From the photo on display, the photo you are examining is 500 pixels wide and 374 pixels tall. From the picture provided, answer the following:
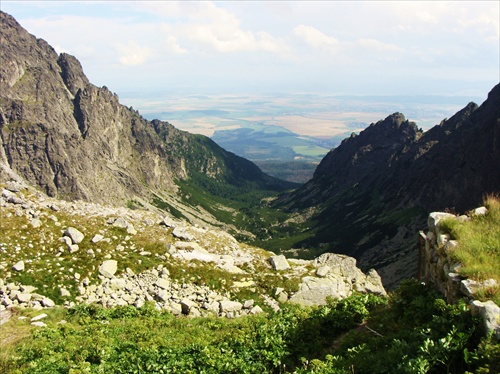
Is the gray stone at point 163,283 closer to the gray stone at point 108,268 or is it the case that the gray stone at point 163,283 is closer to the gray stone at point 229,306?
the gray stone at point 108,268

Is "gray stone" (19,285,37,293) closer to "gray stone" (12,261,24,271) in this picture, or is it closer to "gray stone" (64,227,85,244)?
"gray stone" (12,261,24,271)

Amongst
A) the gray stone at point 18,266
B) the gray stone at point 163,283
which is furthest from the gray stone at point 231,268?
the gray stone at point 18,266

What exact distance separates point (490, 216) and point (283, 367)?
43.3 ft

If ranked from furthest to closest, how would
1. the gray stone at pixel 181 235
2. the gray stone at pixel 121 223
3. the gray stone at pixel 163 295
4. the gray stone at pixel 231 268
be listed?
the gray stone at pixel 181 235
the gray stone at pixel 121 223
the gray stone at pixel 231 268
the gray stone at pixel 163 295

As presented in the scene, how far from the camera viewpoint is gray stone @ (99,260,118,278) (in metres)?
26.7

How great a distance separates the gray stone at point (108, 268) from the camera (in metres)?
26.7

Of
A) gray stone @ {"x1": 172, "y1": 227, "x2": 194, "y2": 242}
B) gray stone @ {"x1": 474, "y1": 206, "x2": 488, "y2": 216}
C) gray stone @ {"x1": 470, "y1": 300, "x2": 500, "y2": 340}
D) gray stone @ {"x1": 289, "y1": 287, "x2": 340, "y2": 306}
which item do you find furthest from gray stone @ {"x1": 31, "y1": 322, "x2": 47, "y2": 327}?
gray stone @ {"x1": 474, "y1": 206, "x2": 488, "y2": 216}

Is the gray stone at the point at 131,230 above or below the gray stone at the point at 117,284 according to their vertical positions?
above

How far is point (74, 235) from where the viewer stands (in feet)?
97.4

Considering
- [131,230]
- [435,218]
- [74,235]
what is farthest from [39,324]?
[435,218]

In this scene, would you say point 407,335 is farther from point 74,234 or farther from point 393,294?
point 74,234

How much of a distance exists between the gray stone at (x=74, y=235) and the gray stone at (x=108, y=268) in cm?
397

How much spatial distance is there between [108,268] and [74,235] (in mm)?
5109

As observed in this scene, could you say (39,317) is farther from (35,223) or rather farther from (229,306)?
(35,223)
